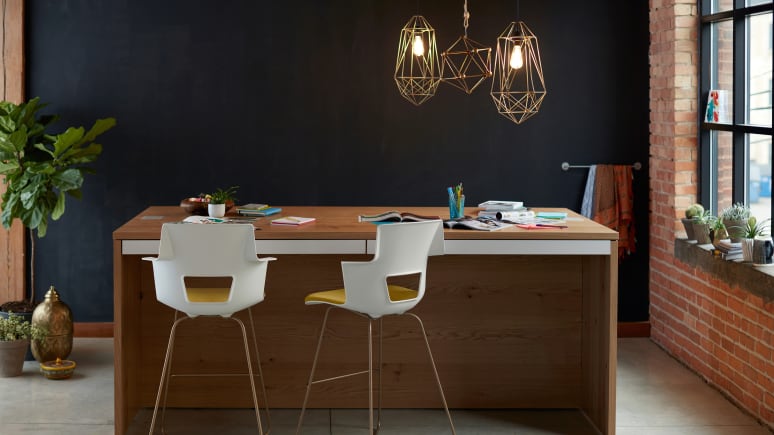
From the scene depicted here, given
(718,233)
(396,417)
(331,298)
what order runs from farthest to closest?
(718,233) < (396,417) < (331,298)

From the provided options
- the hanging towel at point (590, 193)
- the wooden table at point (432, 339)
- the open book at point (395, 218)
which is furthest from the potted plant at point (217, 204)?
the hanging towel at point (590, 193)

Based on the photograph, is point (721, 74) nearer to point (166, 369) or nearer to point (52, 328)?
point (166, 369)

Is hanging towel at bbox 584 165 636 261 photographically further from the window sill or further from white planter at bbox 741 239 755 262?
white planter at bbox 741 239 755 262

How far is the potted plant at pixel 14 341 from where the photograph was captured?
5684 mm

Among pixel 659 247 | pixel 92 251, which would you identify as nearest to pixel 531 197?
pixel 659 247

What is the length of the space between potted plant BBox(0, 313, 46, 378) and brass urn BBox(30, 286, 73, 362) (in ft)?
0.14

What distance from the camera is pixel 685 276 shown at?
235 inches

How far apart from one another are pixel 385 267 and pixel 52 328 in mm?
2642

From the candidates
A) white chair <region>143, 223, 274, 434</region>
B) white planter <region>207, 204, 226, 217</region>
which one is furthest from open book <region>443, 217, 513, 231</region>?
white planter <region>207, 204, 226, 217</region>

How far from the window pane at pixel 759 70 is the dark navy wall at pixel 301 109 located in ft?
4.31

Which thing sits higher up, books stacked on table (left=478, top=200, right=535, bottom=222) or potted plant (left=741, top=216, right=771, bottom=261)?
books stacked on table (left=478, top=200, right=535, bottom=222)

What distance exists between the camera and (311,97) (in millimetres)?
6637

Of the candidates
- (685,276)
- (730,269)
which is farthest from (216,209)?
(685,276)

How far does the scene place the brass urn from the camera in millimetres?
5781
